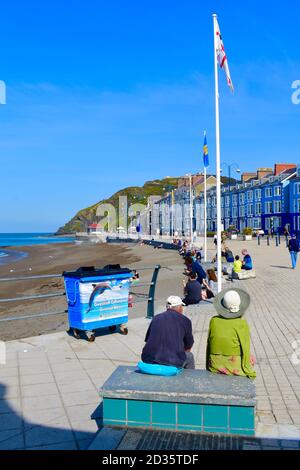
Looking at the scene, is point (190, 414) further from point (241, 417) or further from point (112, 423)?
point (112, 423)

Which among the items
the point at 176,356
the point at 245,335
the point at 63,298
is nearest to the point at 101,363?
the point at 176,356

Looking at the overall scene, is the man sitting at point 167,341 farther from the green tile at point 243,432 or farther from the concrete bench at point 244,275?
the concrete bench at point 244,275

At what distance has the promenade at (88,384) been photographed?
433cm

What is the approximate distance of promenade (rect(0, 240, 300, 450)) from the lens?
4.33m

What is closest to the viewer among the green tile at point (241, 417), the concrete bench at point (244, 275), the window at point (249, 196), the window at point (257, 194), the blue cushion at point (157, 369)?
the green tile at point (241, 417)

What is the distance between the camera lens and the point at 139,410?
168 inches

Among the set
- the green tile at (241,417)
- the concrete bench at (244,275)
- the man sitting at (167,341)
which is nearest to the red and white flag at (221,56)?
the concrete bench at (244,275)

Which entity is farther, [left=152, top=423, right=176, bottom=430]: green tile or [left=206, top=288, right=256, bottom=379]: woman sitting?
[left=206, top=288, right=256, bottom=379]: woman sitting

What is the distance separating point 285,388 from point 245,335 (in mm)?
1612

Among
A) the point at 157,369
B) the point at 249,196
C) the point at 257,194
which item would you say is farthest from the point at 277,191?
the point at 157,369

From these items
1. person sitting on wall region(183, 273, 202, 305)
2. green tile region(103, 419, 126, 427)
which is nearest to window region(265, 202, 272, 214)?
person sitting on wall region(183, 273, 202, 305)

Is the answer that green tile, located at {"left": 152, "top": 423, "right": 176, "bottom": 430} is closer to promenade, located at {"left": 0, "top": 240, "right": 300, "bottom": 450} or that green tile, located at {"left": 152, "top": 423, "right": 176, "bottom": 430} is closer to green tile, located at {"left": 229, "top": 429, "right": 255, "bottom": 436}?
promenade, located at {"left": 0, "top": 240, "right": 300, "bottom": 450}

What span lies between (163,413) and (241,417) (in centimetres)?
69

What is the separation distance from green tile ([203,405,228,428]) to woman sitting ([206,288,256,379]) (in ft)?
2.26
